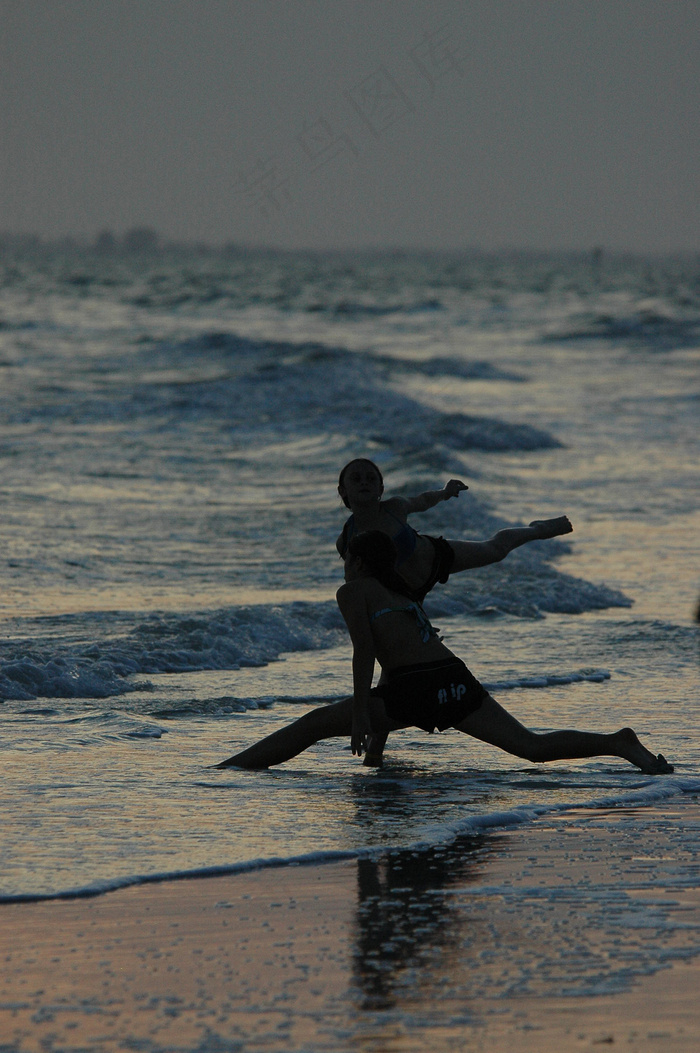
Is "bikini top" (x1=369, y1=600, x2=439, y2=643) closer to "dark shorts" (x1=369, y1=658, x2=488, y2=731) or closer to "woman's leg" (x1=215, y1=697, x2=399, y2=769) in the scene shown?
Result: "dark shorts" (x1=369, y1=658, x2=488, y2=731)

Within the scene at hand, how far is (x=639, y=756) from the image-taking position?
605 centimetres

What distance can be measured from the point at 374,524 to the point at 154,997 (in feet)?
8.47

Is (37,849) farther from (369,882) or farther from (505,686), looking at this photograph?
(505,686)

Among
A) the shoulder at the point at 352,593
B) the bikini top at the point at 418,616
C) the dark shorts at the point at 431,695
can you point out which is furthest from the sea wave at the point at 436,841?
the shoulder at the point at 352,593

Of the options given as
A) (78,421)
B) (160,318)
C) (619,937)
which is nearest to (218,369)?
(78,421)

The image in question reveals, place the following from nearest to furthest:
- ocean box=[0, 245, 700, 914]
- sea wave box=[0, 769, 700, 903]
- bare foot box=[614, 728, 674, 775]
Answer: sea wave box=[0, 769, 700, 903]
ocean box=[0, 245, 700, 914]
bare foot box=[614, 728, 674, 775]

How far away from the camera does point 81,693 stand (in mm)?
7711

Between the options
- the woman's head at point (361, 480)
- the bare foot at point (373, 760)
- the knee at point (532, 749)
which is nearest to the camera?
the woman's head at point (361, 480)

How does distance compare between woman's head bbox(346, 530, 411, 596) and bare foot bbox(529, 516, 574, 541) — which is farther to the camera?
bare foot bbox(529, 516, 574, 541)

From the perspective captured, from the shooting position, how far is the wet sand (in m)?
3.48

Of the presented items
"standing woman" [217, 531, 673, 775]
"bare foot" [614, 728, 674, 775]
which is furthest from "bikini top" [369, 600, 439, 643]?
"bare foot" [614, 728, 674, 775]

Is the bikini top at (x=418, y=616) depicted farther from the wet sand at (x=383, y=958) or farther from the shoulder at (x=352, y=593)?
the wet sand at (x=383, y=958)

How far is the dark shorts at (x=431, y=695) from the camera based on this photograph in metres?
5.77

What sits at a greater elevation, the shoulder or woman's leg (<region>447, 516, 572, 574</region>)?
woman's leg (<region>447, 516, 572, 574</region>)
